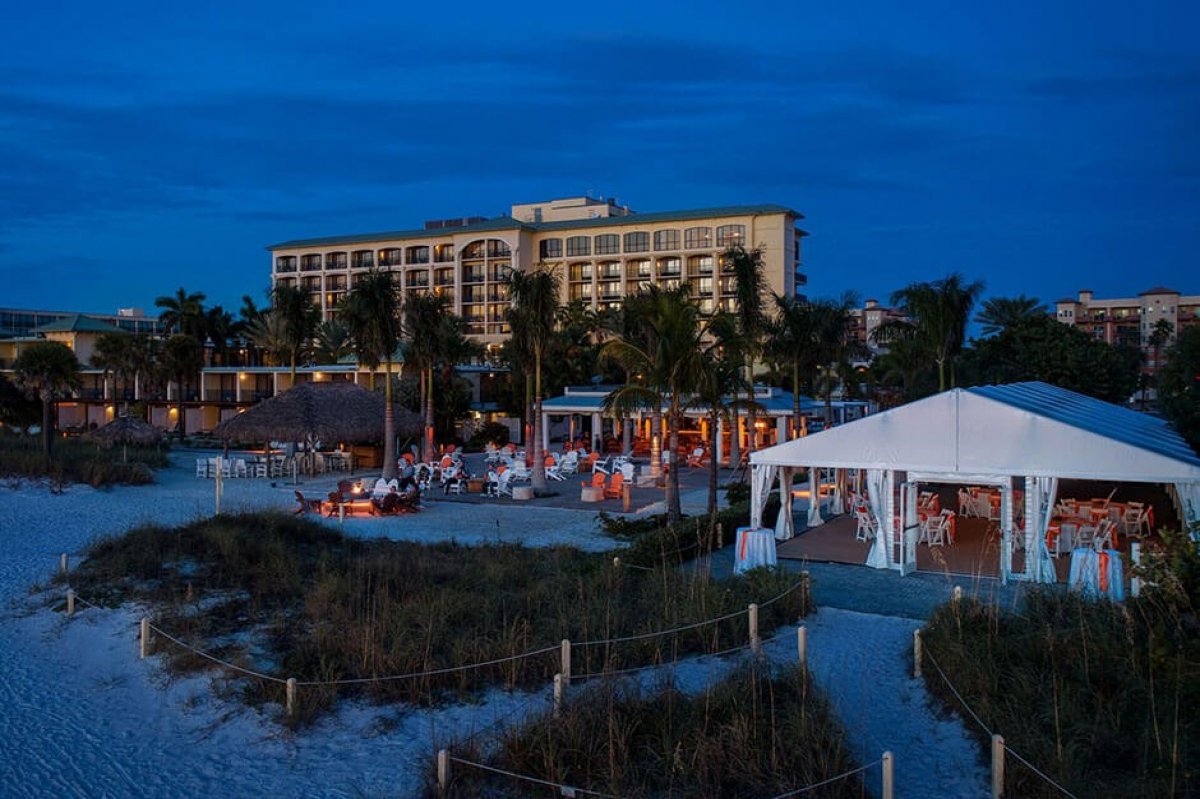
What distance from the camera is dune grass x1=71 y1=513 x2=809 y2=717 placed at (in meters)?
9.12

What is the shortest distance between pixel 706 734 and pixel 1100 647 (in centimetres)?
375

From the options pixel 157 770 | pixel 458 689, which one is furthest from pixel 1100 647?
pixel 157 770

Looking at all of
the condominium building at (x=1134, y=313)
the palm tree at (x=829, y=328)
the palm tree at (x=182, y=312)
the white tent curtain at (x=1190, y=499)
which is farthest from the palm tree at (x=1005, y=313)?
the condominium building at (x=1134, y=313)

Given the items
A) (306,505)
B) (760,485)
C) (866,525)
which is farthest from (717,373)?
(306,505)

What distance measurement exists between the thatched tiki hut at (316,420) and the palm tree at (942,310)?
14.8m

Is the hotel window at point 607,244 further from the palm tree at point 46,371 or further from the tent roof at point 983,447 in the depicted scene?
the tent roof at point 983,447

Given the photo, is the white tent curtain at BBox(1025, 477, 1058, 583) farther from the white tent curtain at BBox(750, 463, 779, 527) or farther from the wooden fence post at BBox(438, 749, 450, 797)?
the wooden fence post at BBox(438, 749, 450, 797)

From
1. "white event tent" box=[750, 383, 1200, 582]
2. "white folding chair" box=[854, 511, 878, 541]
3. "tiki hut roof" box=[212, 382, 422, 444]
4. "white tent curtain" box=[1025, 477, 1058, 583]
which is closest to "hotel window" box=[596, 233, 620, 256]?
"tiki hut roof" box=[212, 382, 422, 444]

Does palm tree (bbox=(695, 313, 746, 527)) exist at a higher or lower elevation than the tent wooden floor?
higher

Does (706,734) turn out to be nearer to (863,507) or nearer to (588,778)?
(588,778)

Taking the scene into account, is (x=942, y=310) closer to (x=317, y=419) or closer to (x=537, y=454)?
(x=537, y=454)

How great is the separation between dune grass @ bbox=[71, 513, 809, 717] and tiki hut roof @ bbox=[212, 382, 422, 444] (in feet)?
37.4

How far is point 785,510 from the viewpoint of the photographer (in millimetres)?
15898

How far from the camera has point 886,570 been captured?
13.5m
